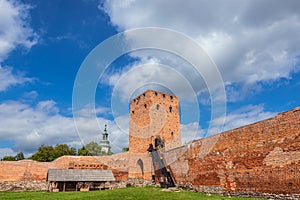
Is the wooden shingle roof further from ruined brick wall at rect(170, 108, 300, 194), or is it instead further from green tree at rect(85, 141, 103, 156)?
green tree at rect(85, 141, 103, 156)

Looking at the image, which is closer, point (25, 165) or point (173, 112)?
point (25, 165)

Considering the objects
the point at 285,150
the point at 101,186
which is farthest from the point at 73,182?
the point at 285,150

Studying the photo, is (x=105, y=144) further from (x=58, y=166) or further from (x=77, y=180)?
(x=77, y=180)

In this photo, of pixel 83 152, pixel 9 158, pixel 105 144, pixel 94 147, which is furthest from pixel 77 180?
pixel 9 158

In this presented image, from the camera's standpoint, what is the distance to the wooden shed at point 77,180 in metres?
21.4

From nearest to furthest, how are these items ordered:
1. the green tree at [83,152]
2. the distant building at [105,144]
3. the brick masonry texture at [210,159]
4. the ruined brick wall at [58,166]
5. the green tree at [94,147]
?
1. the brick masonry texture at [210,159]
2. the ruined brick wall at [58,166]
3. the green tree at [83,152]
4. the green tree at [94,147]
5. the distant building at [105,144]

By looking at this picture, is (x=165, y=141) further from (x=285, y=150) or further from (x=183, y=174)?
(x=285, y=150)

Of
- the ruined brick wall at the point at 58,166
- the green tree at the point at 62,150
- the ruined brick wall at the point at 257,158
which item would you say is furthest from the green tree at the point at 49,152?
the ruined brick wall at the point at 257,158

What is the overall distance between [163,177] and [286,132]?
45.9ft

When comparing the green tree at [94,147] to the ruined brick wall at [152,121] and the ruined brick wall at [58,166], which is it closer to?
the ruined brick wall at [58,166]

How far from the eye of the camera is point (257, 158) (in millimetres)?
11578

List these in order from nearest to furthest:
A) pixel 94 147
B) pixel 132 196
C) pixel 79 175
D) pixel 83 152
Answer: pixel 132 196
pixel 79 175
pixel 83 152
pixel 94 147

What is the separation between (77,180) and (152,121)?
33.0ft

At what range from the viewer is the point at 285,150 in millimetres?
10258
